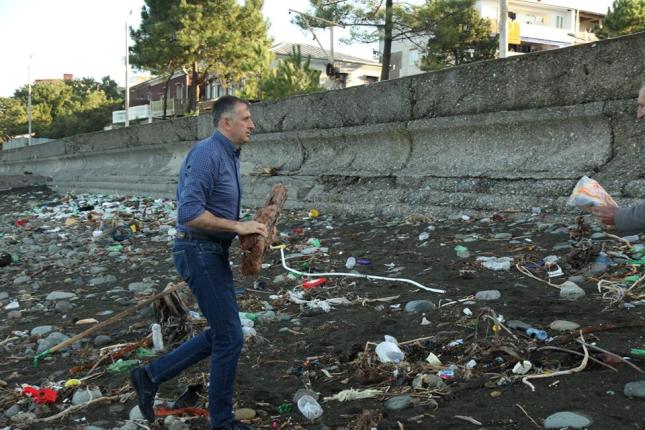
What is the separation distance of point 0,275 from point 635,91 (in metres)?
6.61

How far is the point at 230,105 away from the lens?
9.62 feet

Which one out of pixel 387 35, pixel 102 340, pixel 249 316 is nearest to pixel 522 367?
pixel 249 316

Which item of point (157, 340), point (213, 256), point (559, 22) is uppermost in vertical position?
point (559, 22)

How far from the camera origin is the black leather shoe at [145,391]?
2.80 metres

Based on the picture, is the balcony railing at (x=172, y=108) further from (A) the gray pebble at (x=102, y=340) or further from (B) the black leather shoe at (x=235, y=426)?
(B) the black leather shoe at (x=235, y=426)

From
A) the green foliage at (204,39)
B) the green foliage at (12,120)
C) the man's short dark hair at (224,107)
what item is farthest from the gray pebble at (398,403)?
the green foliage at (12,120)

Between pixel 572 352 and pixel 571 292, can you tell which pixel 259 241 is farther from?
pixel 571 292

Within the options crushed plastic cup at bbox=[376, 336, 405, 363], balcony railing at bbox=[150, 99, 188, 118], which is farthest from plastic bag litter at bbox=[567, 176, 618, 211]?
balcony railing at bbox=[150, 99, 188, 118]

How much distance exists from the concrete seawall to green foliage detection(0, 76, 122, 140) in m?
55.7

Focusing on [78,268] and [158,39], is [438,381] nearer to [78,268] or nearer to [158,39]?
[78,268]

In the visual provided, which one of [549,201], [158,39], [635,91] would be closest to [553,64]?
[635,91]

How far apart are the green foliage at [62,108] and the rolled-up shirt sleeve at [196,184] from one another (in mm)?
60641

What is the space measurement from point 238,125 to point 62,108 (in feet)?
249

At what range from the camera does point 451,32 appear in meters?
29.1
